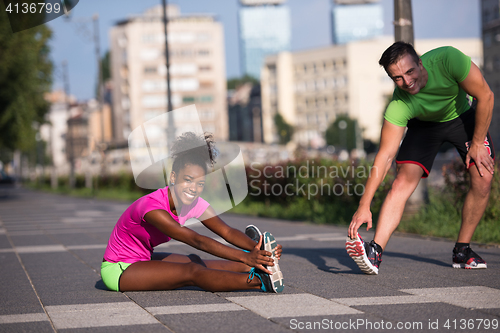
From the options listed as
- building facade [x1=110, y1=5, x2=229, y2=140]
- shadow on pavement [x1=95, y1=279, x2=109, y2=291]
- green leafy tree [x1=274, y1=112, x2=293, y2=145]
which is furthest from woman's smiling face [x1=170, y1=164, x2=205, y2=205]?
building facade [x1=110, y1=5, x2=229, y2=140]

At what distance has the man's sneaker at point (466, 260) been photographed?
5.54 meters

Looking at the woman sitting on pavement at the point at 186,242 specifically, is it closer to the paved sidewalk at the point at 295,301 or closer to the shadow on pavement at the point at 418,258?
the paved sidewalk at the point at 295,301

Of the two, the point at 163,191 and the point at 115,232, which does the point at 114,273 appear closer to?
the point at 115,232

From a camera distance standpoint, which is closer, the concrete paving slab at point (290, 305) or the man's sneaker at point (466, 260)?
the concrete paving slab at point (290, 305)

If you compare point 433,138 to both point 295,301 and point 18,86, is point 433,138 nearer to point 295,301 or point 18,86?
point 295,301

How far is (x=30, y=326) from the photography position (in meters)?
3.83

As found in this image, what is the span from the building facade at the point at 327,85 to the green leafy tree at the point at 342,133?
24.4 feet

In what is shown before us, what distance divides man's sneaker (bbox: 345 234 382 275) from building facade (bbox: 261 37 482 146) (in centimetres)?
10264

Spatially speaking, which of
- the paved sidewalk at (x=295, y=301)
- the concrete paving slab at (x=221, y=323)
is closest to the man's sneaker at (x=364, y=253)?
the paved sidewalk at (x=295, y=301)

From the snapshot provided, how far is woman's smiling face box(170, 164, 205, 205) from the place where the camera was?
4.52 m

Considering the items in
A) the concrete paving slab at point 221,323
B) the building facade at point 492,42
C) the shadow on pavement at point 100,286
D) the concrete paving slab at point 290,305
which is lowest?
the shadow on pavement at point 100,286

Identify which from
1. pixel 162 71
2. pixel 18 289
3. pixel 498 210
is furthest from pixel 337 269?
pixel 162 71

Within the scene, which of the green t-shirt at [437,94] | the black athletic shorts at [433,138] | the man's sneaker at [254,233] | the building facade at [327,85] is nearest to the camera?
the man's sneaker at [254,233]

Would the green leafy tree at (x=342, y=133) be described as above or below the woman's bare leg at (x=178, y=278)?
below
